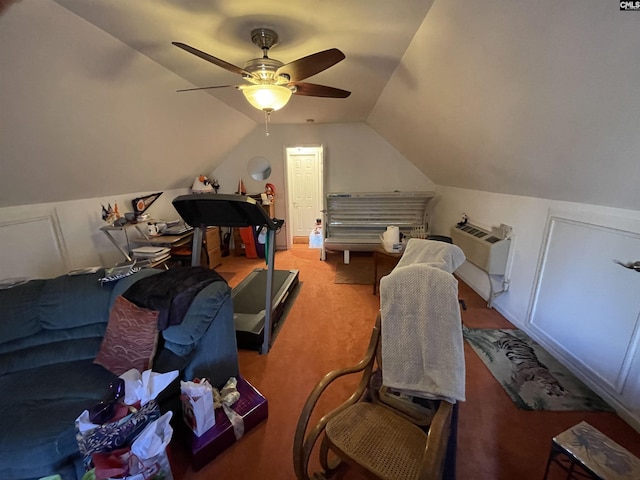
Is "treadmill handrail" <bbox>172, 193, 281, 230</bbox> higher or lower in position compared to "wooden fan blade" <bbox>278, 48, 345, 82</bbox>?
lower

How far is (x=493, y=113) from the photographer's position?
6.61ft

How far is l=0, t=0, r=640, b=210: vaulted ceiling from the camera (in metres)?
1.35

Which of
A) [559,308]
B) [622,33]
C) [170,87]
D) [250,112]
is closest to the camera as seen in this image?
[622,33]

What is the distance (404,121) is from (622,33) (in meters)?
2.38

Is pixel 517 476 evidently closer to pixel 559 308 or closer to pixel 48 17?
pixel 559 308

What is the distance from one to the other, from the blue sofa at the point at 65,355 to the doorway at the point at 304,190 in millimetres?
4157

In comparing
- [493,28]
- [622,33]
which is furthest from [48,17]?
[622,33]

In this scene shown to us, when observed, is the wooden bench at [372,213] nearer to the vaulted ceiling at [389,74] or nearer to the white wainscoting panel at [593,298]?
the vaulted ceiling at [389,74]

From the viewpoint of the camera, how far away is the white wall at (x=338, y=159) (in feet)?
16.1

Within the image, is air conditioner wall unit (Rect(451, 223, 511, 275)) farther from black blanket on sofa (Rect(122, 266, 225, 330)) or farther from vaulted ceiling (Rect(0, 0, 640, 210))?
black blanket on sofa (Rect(122, 266, 225, 330))

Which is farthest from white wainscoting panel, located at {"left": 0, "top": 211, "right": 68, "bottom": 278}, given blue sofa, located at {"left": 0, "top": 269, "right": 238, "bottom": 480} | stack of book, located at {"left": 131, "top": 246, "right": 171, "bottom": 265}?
blue sofa, located at {"left": 0, "top": 269, "right": 238, "bottom": 480}

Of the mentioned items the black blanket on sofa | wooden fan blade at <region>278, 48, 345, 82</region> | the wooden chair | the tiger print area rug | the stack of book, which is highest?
wooden fan blade at <region>278, 48, 345, 82</region>

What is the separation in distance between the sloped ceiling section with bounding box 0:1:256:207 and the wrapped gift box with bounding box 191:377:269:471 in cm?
235

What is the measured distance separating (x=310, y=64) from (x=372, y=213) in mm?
3170
